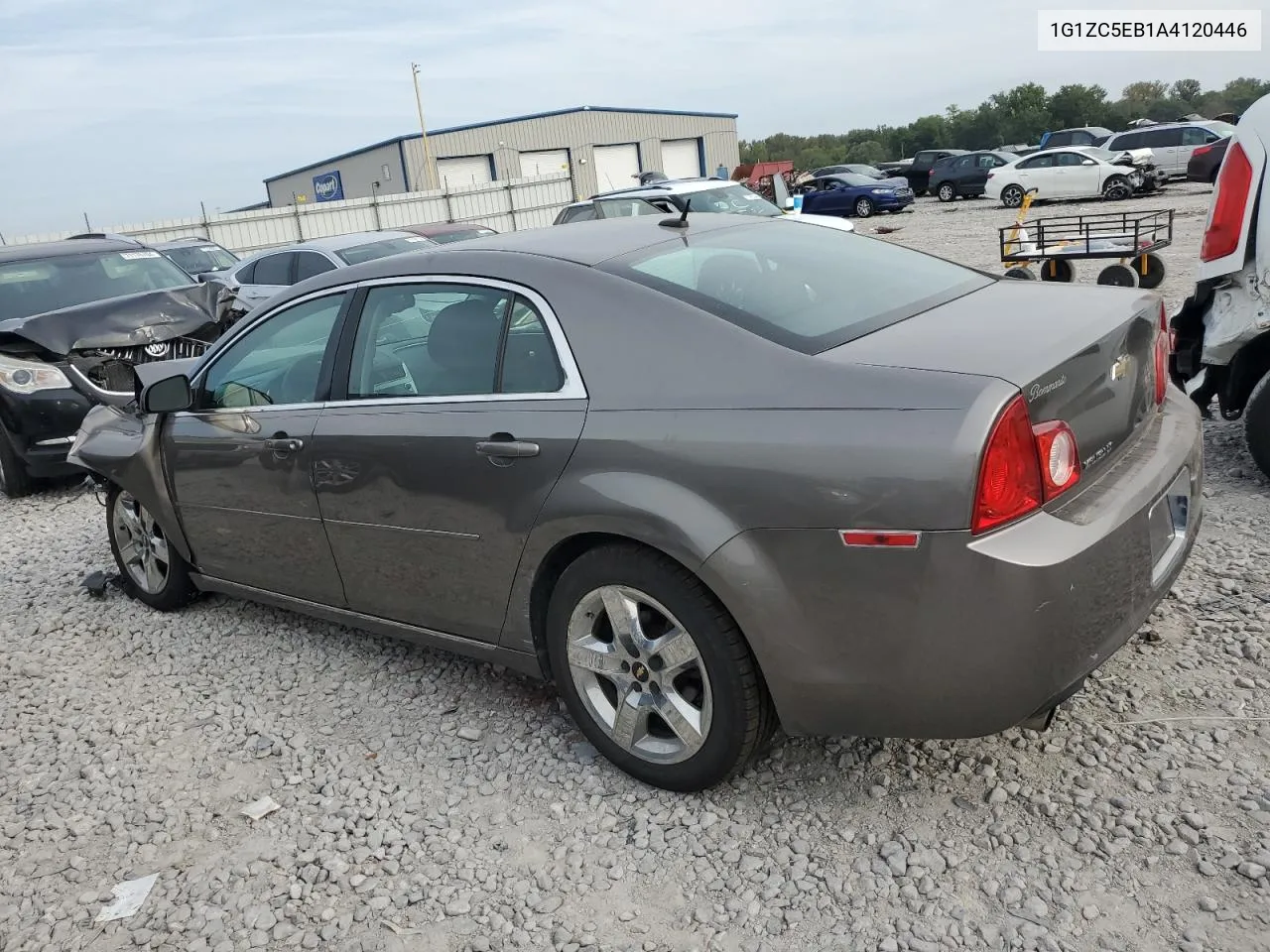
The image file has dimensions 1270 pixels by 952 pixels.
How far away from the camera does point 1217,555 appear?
4.05 meters

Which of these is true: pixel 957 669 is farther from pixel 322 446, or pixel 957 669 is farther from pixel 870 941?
pixel 322 446

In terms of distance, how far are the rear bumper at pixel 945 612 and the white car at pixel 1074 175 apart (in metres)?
23.8

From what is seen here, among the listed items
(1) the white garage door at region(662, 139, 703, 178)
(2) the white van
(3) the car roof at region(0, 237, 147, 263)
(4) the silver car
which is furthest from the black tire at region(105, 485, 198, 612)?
(1) the white garage door at region(662, 139, 703, 178)

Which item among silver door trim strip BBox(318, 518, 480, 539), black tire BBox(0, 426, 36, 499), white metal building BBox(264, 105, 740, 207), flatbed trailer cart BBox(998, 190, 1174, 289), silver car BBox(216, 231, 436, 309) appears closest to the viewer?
silver door trim strip BBox(318, 518, 480, 539)

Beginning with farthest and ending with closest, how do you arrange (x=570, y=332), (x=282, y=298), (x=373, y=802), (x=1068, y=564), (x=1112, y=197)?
(x=1112, y=197) < (x=282, y=298) < (x=373, y=802) < (x=570, y=332) < (x=1068, y=564)

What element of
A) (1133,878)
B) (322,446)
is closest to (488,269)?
(322,446)

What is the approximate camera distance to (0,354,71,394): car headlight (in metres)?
7.20

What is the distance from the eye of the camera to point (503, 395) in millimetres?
3088

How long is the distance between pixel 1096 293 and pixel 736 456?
140 centimetres

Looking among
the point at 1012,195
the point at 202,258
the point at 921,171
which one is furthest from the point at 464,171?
the point at 202,258

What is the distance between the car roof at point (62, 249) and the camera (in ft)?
27.5

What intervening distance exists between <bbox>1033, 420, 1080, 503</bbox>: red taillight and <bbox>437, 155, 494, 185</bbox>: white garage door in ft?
156

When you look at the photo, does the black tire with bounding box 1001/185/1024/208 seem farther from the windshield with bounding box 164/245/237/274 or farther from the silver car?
the windshield with bounding box 164/245/237/274

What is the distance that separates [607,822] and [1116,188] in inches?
1017
